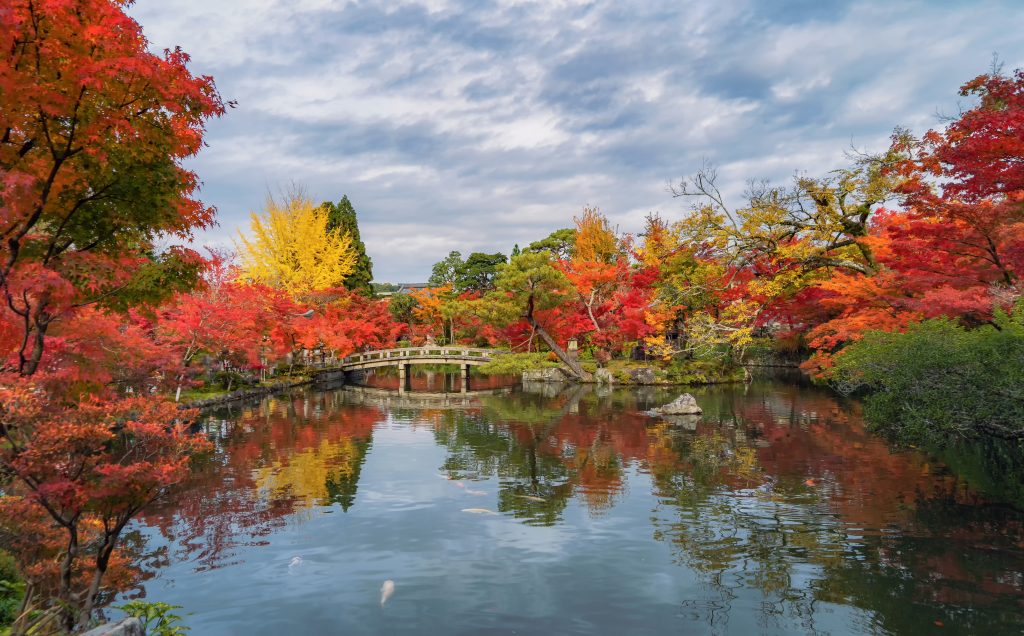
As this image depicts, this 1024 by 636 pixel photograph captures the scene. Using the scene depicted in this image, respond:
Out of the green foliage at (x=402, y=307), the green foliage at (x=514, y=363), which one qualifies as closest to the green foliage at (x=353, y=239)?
the green foliage at (x=402, y=307)

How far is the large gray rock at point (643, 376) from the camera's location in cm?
3203

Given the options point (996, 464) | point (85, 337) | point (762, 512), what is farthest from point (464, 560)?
point (996, 464)

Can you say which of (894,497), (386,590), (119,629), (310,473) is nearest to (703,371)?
(894,497)

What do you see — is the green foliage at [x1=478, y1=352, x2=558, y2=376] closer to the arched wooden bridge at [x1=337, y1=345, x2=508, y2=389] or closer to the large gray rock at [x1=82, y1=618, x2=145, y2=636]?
the arched wooden bridge at [x1=337, y1=345, x2=508, y2=389]

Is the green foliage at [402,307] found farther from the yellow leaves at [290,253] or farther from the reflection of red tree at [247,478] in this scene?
the reflection of red tree at [247,478]

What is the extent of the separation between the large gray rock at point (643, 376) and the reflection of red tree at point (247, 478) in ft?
48.7

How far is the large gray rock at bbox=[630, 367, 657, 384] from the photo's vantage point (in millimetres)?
32031

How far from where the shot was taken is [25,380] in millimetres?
6492

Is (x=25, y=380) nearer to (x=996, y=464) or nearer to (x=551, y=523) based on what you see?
(x=551, y=523)

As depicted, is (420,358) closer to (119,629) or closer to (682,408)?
(682,408)

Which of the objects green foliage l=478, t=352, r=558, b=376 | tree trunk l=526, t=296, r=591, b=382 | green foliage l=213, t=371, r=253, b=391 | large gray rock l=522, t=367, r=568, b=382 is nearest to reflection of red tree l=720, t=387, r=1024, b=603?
green foliage l=478, t=352, r=558, b=376

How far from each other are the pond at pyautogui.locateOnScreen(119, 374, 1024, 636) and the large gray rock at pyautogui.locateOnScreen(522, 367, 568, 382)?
16.7 meters

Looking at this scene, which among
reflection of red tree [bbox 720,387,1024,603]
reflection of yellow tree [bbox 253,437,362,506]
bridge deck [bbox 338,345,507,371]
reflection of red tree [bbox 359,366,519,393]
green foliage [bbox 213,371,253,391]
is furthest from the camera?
reflection of red tree [bbox 359,366,519,393]

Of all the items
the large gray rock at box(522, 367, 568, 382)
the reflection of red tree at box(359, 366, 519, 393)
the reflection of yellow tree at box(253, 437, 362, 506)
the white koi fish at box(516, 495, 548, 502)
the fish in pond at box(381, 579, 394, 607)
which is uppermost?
the large gray rock at box(522, 367, 568, 382)
